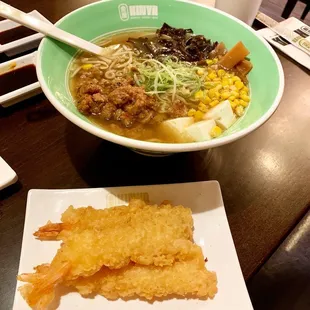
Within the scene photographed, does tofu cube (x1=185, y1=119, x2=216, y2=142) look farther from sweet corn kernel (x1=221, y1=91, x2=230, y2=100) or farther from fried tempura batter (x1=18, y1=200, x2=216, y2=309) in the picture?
fried tempura batter (x1=18, y1=200, x2=216, y2=309)

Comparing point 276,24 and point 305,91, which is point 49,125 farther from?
point 276,24

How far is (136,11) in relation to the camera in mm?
1849

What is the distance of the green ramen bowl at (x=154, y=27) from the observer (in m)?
1.16

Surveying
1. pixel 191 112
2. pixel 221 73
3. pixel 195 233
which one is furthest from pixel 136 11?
pixel 195 233

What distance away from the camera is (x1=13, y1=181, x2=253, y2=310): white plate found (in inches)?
41.9

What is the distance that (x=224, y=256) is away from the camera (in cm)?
117

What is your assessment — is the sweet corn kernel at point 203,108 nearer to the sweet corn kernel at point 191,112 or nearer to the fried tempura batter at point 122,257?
the sweet corn kernel at point 191,112

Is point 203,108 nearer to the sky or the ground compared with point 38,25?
nearer to the ground

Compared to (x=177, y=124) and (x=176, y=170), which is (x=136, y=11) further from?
(x=176, y=170)

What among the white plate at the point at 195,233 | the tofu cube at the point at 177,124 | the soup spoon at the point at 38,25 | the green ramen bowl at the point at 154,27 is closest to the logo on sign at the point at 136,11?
the green ramen bowl at the point at 154,27

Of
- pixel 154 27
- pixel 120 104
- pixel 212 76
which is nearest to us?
pixel 120 104

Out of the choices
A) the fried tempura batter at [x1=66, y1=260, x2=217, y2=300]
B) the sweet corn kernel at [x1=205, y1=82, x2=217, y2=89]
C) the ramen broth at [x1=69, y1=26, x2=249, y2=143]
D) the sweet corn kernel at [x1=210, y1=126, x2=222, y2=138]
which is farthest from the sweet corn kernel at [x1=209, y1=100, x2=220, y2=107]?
the fried tempura batter at [x1=66, y1=260, x2=217, y2=300]

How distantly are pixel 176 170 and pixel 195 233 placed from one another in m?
0.34

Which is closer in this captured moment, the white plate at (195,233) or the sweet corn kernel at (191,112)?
the white plate at (195,233)
